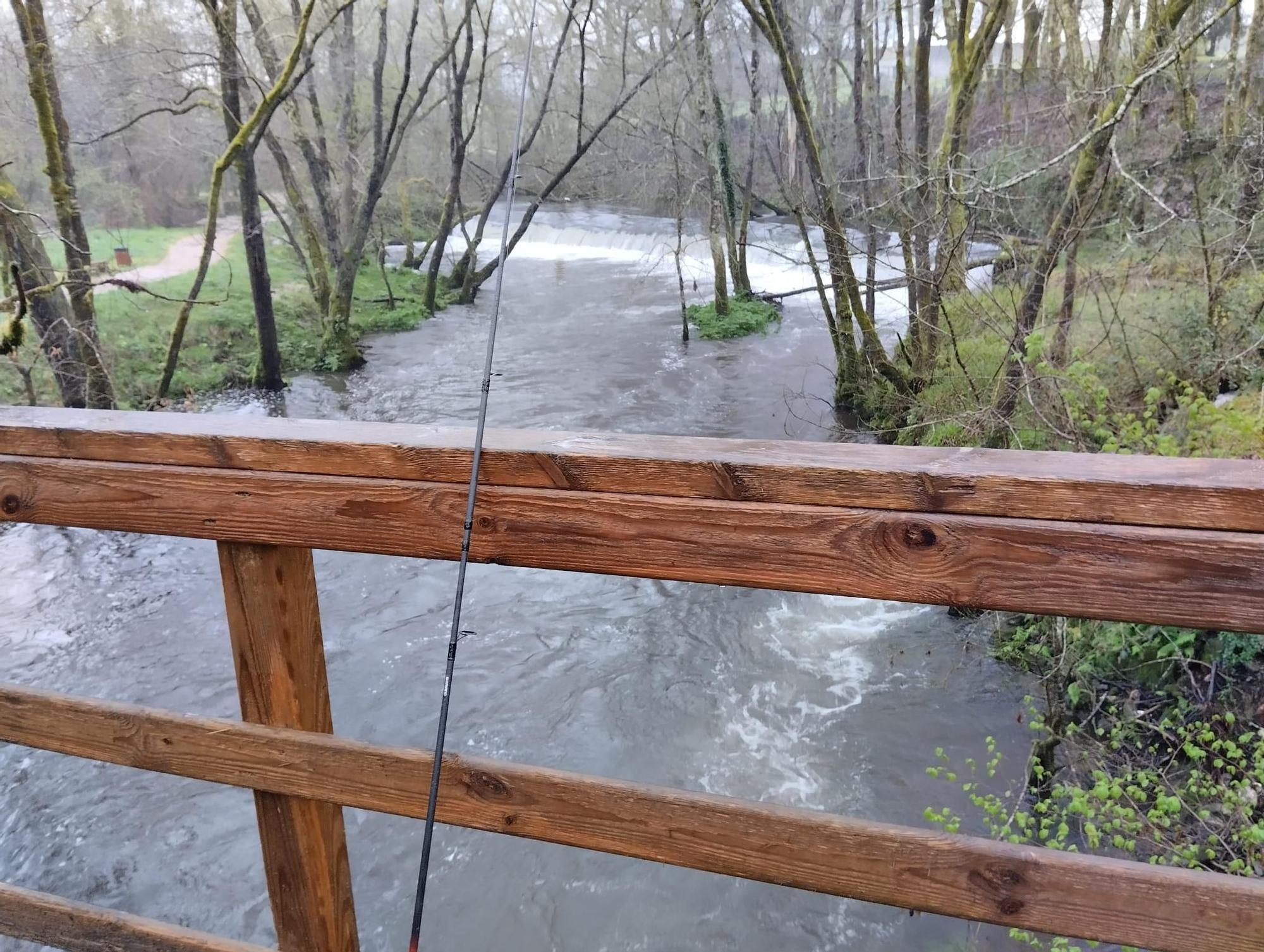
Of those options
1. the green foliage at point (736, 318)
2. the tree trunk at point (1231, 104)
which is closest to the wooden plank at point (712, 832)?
the tree trunk at point (1231, 104)

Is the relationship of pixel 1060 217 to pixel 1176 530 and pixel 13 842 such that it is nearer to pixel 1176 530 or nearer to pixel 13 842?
pixel 1176 530

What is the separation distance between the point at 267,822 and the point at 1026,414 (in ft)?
16.2

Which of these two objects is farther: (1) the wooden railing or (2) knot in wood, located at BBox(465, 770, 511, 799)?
(2) knot in wood, located at BBox(465, 770, 511, 799)

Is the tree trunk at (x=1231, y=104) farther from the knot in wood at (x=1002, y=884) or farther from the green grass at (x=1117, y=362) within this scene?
the knot in wood at (x=1002, y=884)

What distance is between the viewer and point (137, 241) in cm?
1572

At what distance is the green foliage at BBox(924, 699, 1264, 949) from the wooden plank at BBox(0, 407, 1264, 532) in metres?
1.69

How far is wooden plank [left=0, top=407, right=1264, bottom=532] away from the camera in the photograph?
0.83 metres

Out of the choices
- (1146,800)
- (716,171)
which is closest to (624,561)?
(1146,800)

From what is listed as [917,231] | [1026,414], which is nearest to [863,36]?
[917,231]

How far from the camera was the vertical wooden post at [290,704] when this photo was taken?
1188mm

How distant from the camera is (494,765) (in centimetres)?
113

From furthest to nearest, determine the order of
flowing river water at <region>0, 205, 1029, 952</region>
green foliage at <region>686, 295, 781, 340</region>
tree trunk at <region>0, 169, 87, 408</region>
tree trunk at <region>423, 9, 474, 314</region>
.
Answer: tree trunk at <region>423, 9, 474, 314</region> < green foliage at <region>686, 295, 781, 340</region> < tree trunk at <region>0, 169, 87, 408</region> < flowing river water at <region>0, 205, 1029, 952</region>

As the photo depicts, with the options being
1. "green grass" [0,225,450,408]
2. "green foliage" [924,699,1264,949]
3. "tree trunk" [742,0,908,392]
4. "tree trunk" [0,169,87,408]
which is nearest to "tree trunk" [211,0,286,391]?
"green grass" [0,225,450,408]

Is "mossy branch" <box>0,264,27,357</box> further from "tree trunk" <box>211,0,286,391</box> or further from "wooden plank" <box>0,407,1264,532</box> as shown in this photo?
"tree trunk" <box>211,0,286,391</box>
